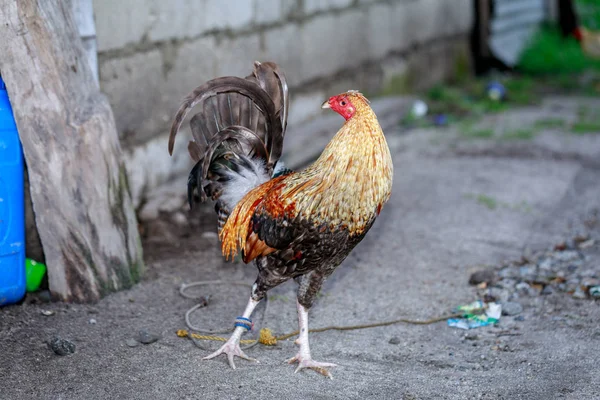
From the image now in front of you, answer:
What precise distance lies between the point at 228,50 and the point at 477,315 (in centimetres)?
338

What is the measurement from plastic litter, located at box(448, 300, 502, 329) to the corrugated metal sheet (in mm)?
7885

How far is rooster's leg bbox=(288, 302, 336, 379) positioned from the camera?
3.55 metres

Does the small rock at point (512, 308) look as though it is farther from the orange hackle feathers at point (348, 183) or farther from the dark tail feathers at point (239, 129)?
the dark tail feathers at point (239, 129)

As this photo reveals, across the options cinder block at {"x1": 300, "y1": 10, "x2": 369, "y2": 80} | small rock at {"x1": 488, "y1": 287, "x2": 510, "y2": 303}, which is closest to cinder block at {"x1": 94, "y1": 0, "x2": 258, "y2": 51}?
cinder block at {"x1": 300, "y1": 10, "x2": 369, "y2": 80}

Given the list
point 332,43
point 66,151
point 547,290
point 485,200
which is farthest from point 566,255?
point 332,43

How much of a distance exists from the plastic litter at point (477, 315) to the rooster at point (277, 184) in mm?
964

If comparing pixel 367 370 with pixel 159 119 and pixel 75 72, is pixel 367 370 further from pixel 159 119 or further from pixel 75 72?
pixel 159 119

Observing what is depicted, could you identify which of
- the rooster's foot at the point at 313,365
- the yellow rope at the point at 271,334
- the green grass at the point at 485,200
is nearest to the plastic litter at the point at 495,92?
the green grass at the point at 485,200

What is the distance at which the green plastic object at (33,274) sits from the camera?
412 centimetres

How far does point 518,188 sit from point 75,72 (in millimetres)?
4218

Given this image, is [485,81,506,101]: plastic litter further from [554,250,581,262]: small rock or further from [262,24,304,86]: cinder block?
[554,250,581,262]: small rock

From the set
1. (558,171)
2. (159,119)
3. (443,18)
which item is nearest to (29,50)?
(159,119)

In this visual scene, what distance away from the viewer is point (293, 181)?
11.1 ft

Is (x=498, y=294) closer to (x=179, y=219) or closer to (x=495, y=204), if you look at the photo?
(x=495, y=204)
